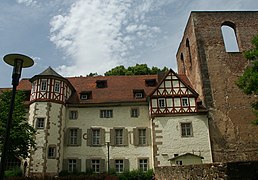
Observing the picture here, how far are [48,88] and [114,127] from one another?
715 centimetres

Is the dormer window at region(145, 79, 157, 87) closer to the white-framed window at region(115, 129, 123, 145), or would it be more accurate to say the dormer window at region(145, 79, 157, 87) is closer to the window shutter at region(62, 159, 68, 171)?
the white-framed window at region(115, 129, 123, 145)

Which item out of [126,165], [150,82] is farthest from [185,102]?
[126,165]

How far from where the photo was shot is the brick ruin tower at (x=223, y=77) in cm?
2284

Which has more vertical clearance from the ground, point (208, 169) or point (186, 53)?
point (186, 53)

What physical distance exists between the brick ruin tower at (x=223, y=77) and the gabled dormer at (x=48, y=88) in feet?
43.9

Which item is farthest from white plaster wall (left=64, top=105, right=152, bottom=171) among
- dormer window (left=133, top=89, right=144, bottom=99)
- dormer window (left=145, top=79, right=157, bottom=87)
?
dormer window (left=145, top=79, right=157, bottom=87)

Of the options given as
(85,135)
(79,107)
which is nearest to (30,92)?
(79,107)

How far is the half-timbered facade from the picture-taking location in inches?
899

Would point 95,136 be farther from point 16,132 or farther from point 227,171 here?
point 227,171

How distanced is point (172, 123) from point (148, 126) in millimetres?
2375

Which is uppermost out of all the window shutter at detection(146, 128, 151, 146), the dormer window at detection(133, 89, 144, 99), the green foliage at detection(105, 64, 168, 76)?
the green foliage at detection(105, 64, 168, 76)

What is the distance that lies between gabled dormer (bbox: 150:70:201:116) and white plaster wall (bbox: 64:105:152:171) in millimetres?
1610

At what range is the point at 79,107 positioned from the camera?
84.3 feet

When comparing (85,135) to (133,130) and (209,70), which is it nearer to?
(133,130)
